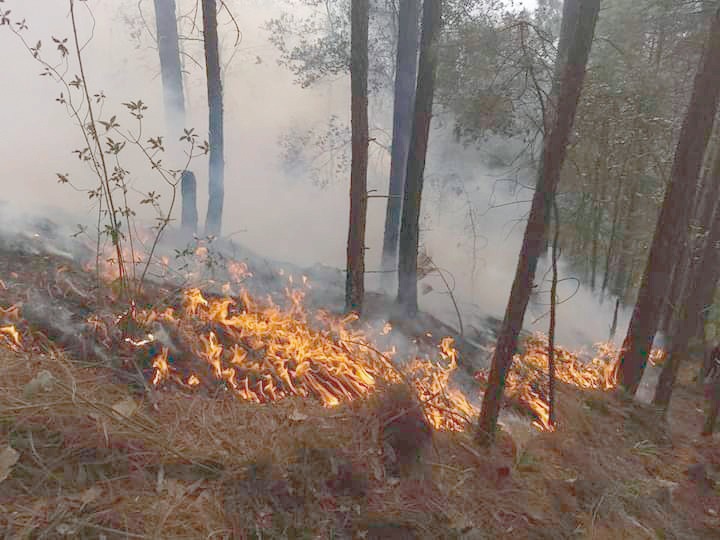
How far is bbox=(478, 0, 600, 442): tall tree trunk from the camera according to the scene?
3617mm

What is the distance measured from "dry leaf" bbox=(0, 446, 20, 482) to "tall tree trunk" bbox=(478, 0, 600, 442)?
3318mm

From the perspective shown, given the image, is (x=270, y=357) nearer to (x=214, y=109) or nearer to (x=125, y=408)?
(x=125, y=408)

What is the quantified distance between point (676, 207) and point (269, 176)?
582 inches

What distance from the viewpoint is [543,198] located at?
3871mm

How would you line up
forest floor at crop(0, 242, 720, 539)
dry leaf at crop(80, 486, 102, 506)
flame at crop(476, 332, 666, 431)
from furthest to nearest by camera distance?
flame at crop(476, 332, 666, 431), forest floor at crop(0, 242, 720, 539), dry leaf at crop(80, 486, 102, 506)

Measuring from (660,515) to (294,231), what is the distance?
530 inches

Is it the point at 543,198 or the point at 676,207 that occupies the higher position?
the point at 543,198

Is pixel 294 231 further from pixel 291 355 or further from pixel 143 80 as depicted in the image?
pixel 291 355

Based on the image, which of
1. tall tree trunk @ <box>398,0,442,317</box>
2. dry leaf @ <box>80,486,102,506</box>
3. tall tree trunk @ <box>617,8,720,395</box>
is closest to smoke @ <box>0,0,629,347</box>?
tall tree trunk @ <box>398,0,442,317</box>

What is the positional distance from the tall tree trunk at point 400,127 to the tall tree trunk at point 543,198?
785cm

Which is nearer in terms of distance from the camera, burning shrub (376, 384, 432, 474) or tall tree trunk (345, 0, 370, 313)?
burning shrub (376, 384, 432, 474)

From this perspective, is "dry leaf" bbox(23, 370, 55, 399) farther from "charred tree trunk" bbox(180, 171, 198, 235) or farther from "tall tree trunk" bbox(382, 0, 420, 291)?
"tall tree trunk" bbox(382, 0, 420, 291)

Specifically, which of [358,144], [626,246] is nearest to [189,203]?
[358,144]

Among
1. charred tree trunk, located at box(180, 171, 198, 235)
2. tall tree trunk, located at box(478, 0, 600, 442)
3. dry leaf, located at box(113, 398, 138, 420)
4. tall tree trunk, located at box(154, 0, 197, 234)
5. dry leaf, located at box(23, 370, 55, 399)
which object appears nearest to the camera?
dry leaf, located at box(23, 370, 55, 399)
